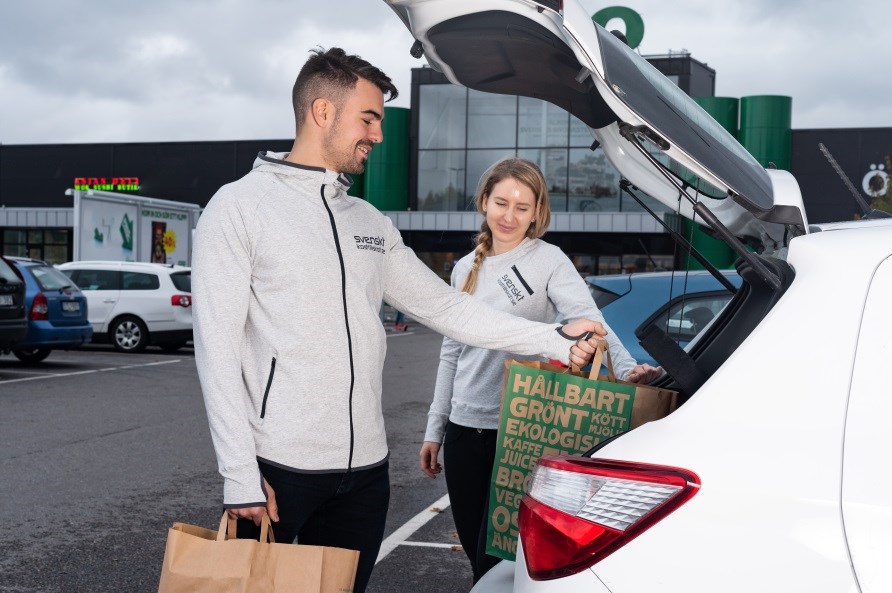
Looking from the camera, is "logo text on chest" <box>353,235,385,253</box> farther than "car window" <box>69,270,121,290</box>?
No

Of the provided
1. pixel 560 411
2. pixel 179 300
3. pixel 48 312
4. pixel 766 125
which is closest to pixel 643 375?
pixel 560 411

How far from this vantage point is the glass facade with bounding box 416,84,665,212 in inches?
Answer: 1435

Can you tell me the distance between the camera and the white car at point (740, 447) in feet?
5.87

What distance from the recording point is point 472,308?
309 cm

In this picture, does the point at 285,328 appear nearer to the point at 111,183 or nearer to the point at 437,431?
the point at 437,431

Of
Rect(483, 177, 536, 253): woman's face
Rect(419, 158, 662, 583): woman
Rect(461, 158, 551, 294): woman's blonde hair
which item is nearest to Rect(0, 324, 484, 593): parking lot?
Rect(419, 158, 662, 583): woman

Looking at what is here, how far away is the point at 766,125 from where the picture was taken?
35.0m

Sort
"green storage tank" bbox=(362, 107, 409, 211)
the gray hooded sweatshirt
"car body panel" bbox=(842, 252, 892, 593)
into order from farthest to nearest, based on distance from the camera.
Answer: "green storage tank" bbox=(362, 107, 409, 211) → the gray hooded sweatshirt → "car body panel" bbox=(842, 252, 892, 593)

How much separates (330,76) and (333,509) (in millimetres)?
1133

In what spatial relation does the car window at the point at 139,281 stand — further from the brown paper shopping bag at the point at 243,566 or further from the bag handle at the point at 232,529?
the brown paper shopping bag at the point at 243,566

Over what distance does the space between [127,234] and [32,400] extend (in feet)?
49.0

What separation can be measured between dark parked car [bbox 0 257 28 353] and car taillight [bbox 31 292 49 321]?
3.33 feet

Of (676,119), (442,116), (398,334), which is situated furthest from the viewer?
(442,116)

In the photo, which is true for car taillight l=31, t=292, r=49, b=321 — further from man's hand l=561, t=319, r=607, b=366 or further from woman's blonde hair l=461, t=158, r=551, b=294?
man's hand l=561, t=319, r=607, b=366
